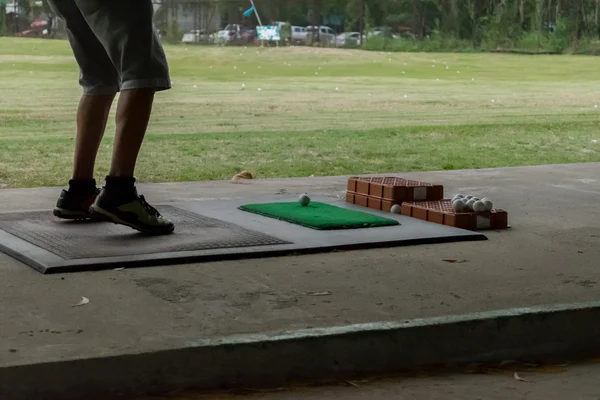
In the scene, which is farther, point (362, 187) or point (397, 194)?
point (362, 187)

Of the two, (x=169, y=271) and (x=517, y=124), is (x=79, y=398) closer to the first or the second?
(x=169, y=271)

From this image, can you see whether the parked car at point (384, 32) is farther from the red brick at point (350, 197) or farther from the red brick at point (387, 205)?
the red brick at point (387, 205)

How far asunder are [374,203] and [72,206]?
1.33 metres

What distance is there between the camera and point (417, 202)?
A: 4.55 m

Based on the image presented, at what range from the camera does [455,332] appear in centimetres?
274

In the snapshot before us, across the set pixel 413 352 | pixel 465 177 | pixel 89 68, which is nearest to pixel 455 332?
pixel 413 352

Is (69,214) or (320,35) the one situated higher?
(320,35)

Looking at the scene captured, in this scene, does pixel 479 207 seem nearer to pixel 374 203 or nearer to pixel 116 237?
pixel 374 203

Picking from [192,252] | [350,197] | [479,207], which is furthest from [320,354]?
[350,197]

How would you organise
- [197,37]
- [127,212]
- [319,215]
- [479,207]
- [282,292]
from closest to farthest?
1. [282,292]
2. [127,212]
3. [479,207]
4. [319,215]
5. [197,37]

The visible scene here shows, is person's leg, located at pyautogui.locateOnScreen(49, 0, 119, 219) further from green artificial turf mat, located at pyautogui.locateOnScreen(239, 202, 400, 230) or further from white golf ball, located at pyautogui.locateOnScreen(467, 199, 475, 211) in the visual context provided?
white golf ball, located at pyautogui.locateOnScreen(467, 199, 475, 211)

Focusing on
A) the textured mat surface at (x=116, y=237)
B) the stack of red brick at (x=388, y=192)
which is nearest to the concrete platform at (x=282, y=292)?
the textured mat surface at (x=116, y=237)

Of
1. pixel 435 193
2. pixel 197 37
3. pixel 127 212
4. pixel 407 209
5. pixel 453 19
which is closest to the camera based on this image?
pixel 127 212

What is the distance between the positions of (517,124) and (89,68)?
8741 mm
